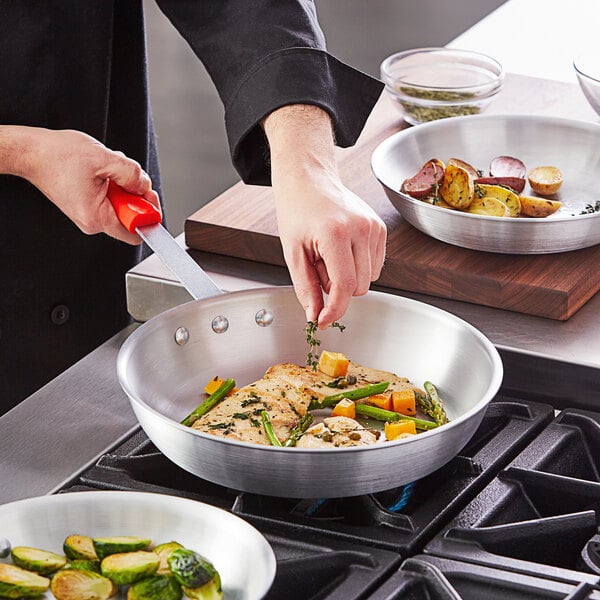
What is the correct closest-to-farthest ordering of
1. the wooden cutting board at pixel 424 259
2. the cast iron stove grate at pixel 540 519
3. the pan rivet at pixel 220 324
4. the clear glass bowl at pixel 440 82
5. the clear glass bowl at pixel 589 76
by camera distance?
the cast iron stove grate at pixel 540 519
the pan rivet at pixel 220 324
the wooden cutting board at pixel 424 259
the clear glass bowl at pixel 589 76
the clear glass bowl at pixel 440 82

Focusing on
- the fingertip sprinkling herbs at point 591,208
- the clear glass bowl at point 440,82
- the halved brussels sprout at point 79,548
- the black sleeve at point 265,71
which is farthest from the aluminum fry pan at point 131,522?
the clear glass bowl at point 440,82

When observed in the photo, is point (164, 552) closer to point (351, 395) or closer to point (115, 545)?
point (115, 545)

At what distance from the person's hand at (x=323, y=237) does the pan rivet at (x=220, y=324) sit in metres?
0.13

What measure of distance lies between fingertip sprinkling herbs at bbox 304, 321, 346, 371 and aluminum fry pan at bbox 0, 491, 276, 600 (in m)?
0.32

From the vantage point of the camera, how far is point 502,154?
68.9 inches

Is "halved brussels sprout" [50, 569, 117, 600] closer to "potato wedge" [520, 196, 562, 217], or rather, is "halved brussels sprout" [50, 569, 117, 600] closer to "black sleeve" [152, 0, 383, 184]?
"black sleeve" [152, 0, 383, 184]

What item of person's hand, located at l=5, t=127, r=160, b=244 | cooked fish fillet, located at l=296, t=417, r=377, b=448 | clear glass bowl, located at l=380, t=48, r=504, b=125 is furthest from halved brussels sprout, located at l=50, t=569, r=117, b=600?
clear glass bowl, located at l=380, t=48, r=504, b=125

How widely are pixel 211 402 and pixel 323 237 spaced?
Answer: 8.8 inches

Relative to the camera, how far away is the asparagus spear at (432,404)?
3.90ft

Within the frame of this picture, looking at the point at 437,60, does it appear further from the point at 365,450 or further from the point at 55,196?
the point at 365,450

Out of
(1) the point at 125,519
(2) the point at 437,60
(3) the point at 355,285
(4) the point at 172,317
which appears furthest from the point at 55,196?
(2) the point at 437,60

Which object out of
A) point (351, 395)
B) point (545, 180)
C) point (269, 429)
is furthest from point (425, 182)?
point (269, 429)

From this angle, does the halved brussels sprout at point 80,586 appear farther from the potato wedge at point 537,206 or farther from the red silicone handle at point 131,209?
the potato wedge at point 537,206

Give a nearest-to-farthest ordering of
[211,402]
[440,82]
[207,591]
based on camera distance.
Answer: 1. [207,591]
2. [211,402]
3. [440,82]
